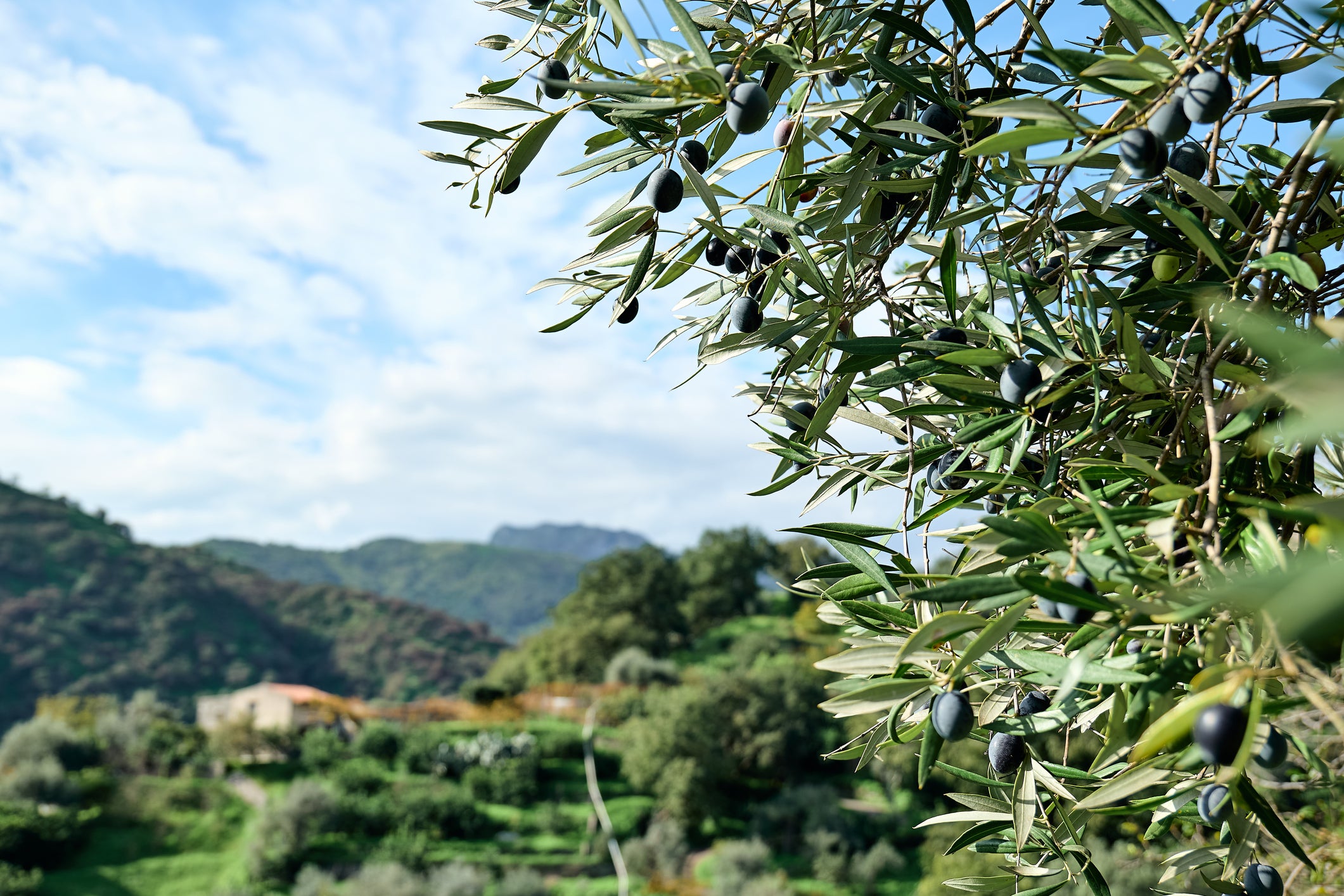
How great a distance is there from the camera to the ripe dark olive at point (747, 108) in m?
0.74

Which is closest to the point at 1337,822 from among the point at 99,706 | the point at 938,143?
the point at 938,143

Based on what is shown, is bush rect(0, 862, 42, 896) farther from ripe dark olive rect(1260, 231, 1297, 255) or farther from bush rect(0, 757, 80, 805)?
ripe dark olive rect(1260, 231, 1297, 255)

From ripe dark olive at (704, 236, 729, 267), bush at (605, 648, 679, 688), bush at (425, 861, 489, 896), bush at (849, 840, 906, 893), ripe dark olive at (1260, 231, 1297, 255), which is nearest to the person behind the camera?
Result: ripe dark olive at (1260, 231, 1297, 255)

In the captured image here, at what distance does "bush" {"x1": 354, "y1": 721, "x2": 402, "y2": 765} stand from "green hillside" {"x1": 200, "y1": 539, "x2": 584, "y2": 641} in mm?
49548

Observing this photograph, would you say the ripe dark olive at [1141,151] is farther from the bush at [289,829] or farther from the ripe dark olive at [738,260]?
the bush at [289,829]

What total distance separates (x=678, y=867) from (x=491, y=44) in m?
15.1

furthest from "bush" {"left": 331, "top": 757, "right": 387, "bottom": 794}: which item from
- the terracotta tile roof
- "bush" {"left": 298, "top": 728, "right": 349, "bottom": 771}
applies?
the terracotta tile roof

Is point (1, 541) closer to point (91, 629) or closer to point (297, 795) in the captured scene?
point (91, 629)

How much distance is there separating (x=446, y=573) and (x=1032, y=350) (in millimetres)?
78201

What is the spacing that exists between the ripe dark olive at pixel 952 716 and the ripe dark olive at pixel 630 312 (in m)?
0.56

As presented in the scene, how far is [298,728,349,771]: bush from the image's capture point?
685 inches

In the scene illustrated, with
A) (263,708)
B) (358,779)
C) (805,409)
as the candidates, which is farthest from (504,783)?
(805,409)

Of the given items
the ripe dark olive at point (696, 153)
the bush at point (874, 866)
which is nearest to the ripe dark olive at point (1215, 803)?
the ripe dark olive at point (696, 153)

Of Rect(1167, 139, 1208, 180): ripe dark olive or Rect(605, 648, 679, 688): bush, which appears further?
Rect(605, 648, 679, 688): bush
